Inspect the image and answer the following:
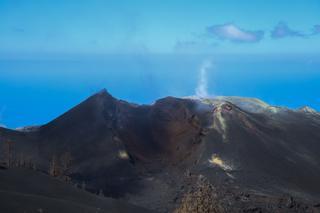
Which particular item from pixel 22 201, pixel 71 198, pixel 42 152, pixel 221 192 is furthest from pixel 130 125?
pixel 22 201

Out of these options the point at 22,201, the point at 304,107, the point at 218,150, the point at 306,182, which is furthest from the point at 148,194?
the point at 304,107

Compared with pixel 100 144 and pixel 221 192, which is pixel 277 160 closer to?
pixel 221 192

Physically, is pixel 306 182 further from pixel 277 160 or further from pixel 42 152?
pixel 42 152

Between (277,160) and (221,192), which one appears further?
(277,160)

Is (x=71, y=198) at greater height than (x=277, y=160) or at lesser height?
lesser

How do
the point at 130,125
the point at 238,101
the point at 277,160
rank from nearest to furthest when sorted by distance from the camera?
the point at 277,160, the point at 130,125, the point at 238,101

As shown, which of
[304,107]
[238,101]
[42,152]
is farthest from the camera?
[238,101]

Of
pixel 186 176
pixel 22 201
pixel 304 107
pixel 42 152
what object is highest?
pixel 304 107
